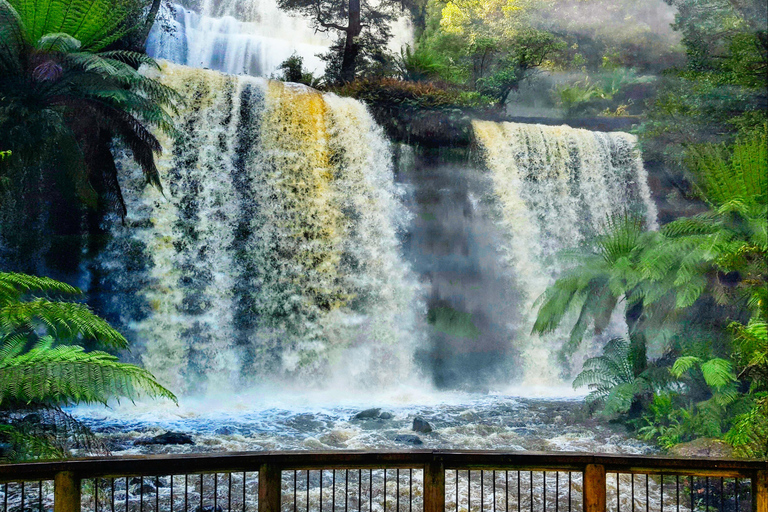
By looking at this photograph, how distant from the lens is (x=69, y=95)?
7.50 meters

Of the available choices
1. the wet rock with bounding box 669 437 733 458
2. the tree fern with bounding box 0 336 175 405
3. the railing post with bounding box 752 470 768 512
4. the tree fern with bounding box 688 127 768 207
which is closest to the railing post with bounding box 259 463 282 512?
the tree fern with bounding box 0 336 175 405

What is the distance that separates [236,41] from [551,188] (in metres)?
8.18

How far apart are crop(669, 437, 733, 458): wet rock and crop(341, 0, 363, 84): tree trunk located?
9.34 metres

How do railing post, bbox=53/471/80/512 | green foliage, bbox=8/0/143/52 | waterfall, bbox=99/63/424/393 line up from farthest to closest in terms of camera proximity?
waterfall, bbox=99/63/424/393, green foliage, bbox=8/0/143/52, railing post, bbox=53/471/80/512

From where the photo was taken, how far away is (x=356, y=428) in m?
7.29

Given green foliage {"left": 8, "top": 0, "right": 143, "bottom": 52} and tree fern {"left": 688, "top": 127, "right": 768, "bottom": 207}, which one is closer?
tree fern {"left": 688, "top": 127, "right": 768, "bottom": 207}

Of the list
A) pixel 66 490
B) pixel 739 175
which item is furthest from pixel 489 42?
pixel 66 490

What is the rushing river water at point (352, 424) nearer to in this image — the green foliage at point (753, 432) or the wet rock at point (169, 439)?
the wet rock at point (169, 439)

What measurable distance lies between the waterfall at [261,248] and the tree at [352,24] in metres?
3.44

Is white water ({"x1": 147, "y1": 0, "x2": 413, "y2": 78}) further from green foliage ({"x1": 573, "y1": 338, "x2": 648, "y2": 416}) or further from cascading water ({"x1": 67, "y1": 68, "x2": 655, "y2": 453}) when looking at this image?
green foliage ({"x1": 573, "y1": 338, "x2": 648, "y2": 416})

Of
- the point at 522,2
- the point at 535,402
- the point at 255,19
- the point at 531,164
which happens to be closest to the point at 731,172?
the point at 535,402

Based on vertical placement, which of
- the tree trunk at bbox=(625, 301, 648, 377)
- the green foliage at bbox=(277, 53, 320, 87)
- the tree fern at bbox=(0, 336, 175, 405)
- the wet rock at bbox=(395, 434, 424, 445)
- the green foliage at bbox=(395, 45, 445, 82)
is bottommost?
the wet rock at bbox=(395, 434, 424, 445)

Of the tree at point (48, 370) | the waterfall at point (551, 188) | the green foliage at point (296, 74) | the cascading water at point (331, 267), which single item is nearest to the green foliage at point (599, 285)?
the cascading water at point (331, 267)

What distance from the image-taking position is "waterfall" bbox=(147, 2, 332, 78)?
13.1 metres
